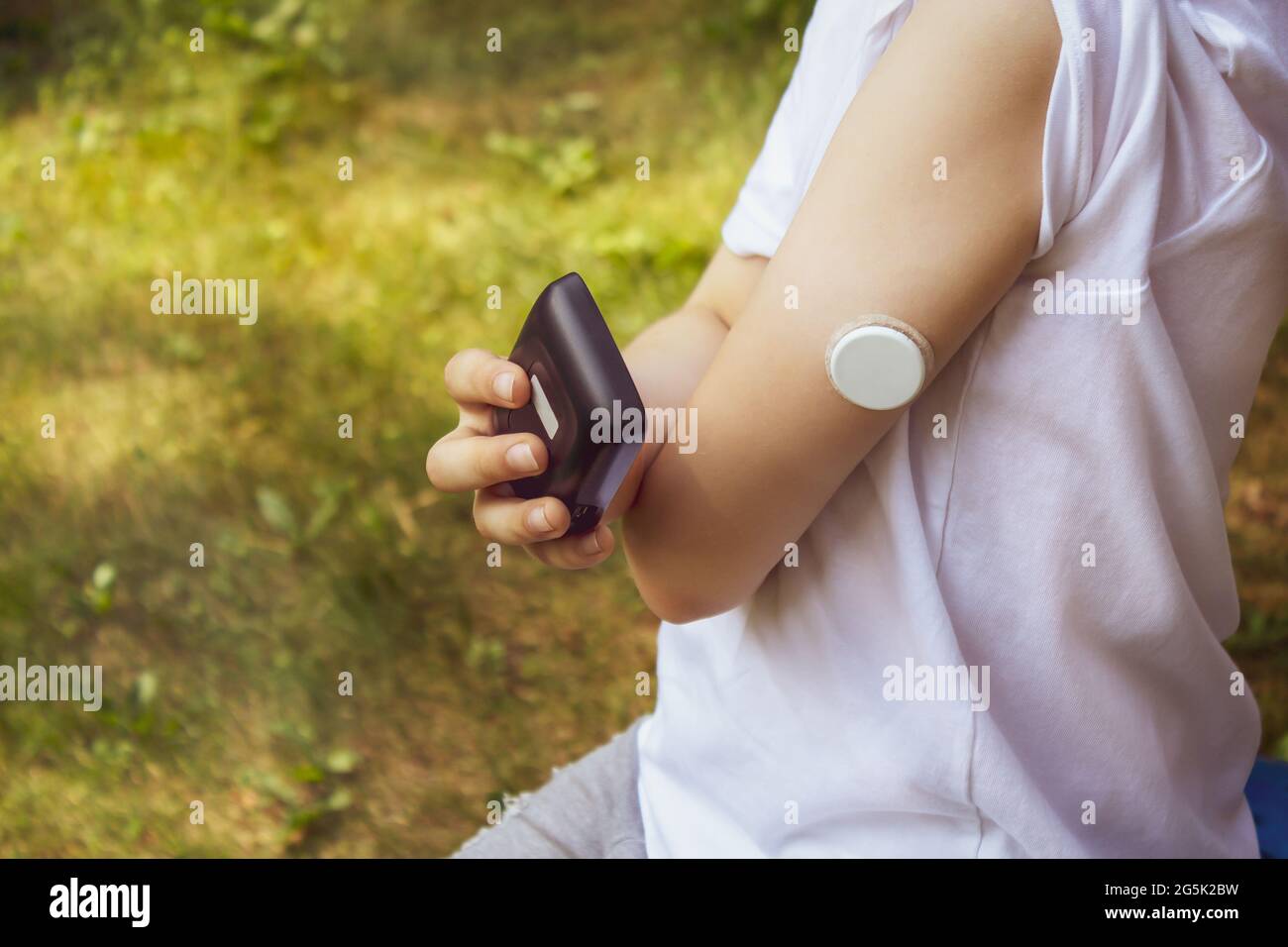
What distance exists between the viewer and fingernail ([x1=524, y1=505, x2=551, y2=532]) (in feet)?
2.20

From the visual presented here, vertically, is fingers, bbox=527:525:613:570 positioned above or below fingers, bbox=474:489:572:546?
below

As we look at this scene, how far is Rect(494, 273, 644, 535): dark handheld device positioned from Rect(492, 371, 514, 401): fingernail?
2 centimetres

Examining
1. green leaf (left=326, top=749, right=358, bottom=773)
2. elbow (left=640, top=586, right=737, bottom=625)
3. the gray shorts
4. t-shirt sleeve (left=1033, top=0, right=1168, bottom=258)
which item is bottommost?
green leaf (left=326, top=749, right=358, bottom=773)

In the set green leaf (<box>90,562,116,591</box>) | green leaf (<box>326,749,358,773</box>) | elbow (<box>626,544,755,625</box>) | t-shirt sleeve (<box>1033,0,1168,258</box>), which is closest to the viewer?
t-shirt sleeve (<box>1033,0,1168,258</box>)

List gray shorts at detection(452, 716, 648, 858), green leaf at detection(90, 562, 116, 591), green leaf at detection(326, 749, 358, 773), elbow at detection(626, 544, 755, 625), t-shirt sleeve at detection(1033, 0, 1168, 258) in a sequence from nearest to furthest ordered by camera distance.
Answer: t-shirt sleeve at detection(1033, 0, 1168, 258) < elbow at detection(626, 544, 755, 625) < gray shorts at detection(452, 716, 648, 858) < green leaf at detection(326, 749, 358, 773) < green leaf at detection(90, 562, 116, 591)

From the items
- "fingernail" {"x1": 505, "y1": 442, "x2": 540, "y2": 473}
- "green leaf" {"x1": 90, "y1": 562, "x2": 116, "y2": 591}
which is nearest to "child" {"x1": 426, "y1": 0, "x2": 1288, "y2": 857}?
"fingernail" {"x1": 505, "y1": 442, "x2": 540, "y2": 473}

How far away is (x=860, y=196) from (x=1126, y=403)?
0.65 ft

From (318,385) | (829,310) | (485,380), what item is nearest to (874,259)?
(829,310)

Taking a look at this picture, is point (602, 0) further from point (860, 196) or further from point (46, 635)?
point (860, 196)

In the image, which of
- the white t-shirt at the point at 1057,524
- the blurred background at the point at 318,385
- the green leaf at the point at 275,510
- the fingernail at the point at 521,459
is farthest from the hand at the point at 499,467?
the green leaf at the point at 275,510

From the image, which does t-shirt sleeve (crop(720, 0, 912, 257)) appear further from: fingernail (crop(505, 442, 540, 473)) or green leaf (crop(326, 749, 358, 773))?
green leaf (crop(326, 749, 358, 773))

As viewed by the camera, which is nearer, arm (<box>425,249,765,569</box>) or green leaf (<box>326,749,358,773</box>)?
arm (<box>425,249,765,569</box>)

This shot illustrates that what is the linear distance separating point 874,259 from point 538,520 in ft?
0.79

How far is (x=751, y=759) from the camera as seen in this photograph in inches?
31.3
